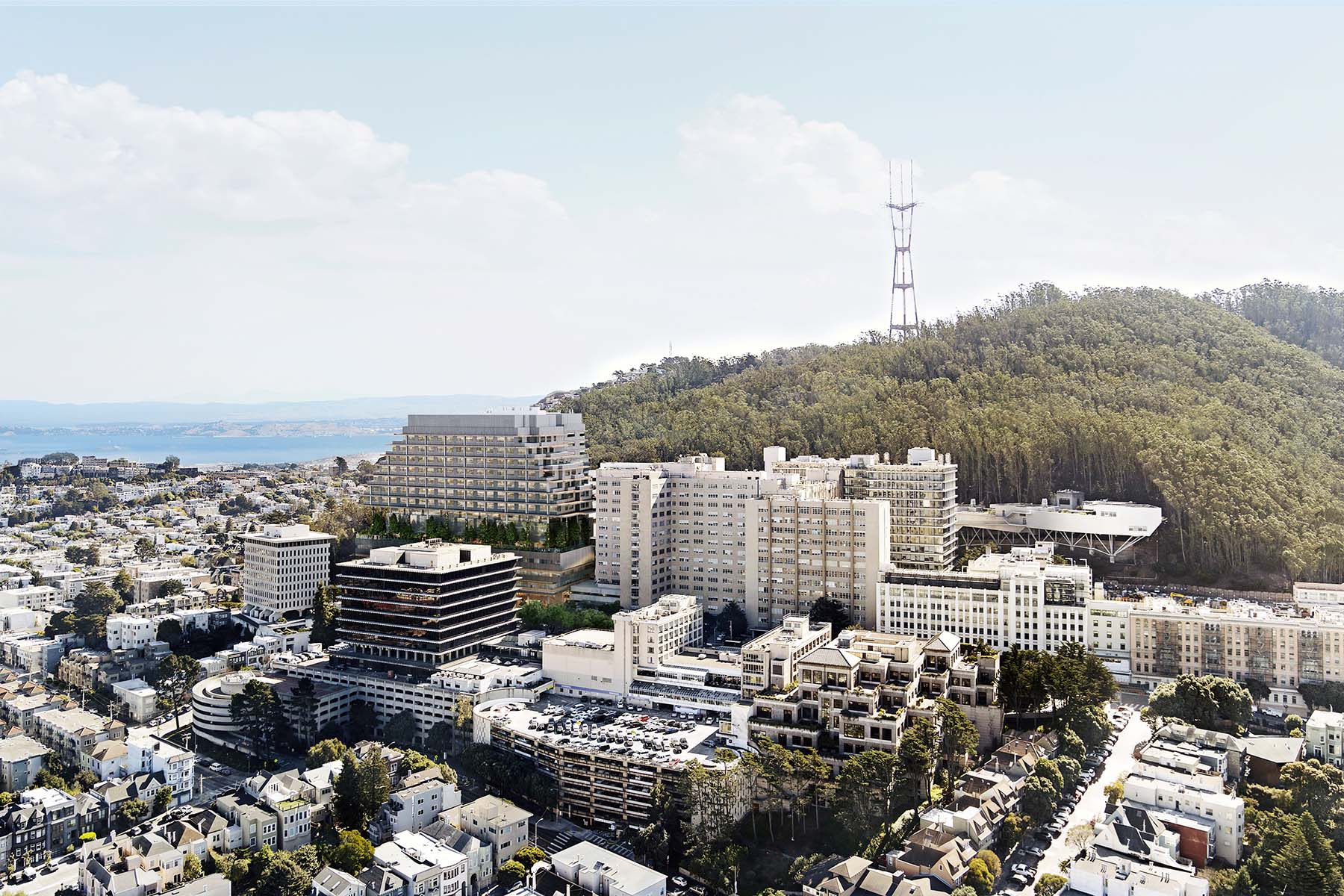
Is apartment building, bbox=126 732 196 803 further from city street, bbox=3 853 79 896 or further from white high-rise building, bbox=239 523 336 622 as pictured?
white high-rise building, bbox=239 523 336 622

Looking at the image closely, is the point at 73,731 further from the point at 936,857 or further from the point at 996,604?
the point at 996,604

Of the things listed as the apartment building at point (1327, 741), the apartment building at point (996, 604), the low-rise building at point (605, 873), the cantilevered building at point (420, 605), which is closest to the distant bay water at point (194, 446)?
the cantilevered building at point (420, 605)

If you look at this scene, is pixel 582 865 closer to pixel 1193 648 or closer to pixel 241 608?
pixel 1193 648

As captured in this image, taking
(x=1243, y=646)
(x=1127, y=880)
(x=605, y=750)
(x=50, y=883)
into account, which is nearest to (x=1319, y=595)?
(x=1243, y=646)

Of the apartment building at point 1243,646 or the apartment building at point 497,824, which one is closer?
the apartment building at point 497,824

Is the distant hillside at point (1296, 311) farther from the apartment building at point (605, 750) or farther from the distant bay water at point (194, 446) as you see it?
the distant bay water at point (194, 446)

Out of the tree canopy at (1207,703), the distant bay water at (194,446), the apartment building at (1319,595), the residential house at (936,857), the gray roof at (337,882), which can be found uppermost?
the distant bay water at (194,446)
